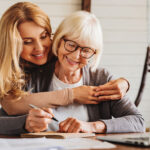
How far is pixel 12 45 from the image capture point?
180 cm

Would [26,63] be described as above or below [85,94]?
above

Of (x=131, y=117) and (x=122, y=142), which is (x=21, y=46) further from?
(x=122, y=142)

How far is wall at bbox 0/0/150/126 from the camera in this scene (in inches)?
153

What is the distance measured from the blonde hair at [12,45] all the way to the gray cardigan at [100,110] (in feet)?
0.32

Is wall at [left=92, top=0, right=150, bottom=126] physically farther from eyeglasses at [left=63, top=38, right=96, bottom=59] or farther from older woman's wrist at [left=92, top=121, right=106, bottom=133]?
older woman's wrist at [left=92, top=121, right=106, bottom=133]

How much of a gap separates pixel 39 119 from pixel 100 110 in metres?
0.51

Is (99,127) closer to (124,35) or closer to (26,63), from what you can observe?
(26,63)

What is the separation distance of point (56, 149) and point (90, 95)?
0.82 meters

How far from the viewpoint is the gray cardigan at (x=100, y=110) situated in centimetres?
155

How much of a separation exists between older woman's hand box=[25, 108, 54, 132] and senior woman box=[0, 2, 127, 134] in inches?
8.8

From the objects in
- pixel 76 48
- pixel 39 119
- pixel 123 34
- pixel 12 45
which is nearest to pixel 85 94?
pixel 76 48

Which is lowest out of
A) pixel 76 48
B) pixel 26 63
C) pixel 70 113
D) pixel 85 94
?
pixel 70 113

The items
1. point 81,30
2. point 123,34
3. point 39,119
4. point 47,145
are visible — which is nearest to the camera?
point 47,145

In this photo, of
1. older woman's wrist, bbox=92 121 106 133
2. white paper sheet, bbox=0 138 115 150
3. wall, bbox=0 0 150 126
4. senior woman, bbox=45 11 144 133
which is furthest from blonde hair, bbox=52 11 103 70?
wall, bbox=0 0 150 126
